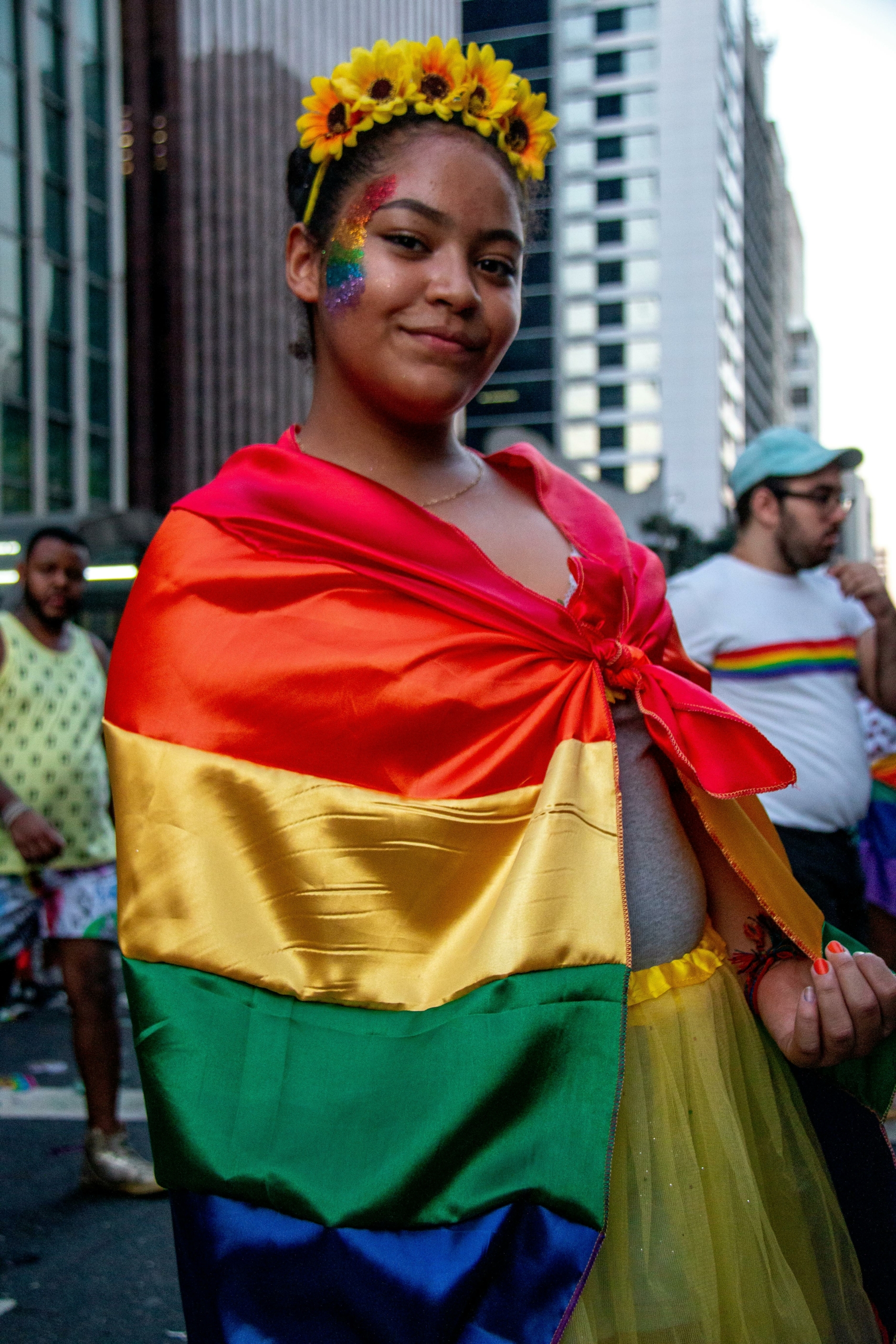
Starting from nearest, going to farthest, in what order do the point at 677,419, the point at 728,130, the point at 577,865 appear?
the point at 577,865 < the point at 677,419 < the point at 728,130

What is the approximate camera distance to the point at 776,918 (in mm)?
1706

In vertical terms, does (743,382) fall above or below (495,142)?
above

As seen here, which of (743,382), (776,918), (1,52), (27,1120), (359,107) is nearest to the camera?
(776,918)

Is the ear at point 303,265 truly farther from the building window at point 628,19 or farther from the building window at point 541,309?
the building window at point 628,19

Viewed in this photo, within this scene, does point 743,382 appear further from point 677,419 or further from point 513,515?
point 513,515

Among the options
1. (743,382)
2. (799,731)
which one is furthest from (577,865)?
(743,382)

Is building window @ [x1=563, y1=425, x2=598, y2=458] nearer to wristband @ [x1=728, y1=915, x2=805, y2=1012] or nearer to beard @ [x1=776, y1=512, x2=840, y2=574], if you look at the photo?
beard @ [x1=776, y1=512, x2=840, y2=574]

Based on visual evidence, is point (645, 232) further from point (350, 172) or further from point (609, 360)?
point (350, 172)

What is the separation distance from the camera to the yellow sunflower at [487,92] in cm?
181

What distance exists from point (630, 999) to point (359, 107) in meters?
1.28

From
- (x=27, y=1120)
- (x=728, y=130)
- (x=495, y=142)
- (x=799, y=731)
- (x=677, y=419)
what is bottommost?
(x=27, y=1120)

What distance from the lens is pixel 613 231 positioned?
8675cm

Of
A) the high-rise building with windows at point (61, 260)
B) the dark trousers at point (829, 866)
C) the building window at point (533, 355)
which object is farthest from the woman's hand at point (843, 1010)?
the building window at point (533, 355)

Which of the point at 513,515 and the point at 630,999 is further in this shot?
the point at 513,515
